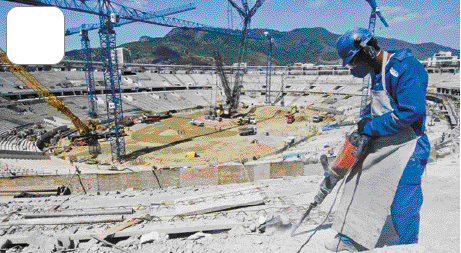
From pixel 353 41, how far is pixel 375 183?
3.55 ft

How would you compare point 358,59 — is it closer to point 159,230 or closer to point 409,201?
point 409,201

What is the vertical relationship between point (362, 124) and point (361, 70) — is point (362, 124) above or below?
below

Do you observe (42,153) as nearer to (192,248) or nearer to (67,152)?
(67,152)

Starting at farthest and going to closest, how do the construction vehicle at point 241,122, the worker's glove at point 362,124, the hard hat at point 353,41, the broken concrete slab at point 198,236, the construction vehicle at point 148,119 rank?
the construction vehicle at point 148,119, the construction vehicle at point 241,122, the broken concrete slab at point 198,236, the worker's glove at point 362,124, the hard hat at point 353,41

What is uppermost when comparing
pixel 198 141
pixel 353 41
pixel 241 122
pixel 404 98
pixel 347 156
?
pixel 353 41

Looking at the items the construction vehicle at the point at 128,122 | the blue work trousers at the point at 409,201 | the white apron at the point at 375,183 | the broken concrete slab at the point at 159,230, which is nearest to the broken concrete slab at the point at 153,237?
the broken concrete slab at the point at 159,230

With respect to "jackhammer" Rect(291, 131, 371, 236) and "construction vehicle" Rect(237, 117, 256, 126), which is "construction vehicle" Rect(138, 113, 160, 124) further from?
"jackhammer" Rect(291, 131, 371, 236)

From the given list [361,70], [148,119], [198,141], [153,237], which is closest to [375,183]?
[361,70]

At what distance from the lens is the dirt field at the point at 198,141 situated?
1841cm

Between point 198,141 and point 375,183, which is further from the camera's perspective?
point 198,141

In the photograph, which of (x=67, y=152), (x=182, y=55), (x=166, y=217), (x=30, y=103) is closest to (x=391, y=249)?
(x=166, y=217)

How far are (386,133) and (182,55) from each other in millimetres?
195361

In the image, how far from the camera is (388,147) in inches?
71.1

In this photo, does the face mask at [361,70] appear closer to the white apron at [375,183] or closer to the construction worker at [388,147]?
the construction worker at [388,147]
